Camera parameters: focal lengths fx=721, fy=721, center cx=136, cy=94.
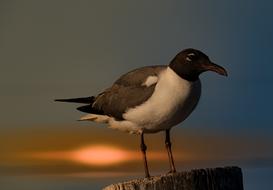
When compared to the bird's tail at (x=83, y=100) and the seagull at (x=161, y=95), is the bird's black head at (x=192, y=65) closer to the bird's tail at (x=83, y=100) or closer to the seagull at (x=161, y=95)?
the seagull at (x=161, y=95)

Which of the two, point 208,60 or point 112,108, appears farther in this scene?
point 112,108

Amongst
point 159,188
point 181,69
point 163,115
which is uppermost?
point 181,69

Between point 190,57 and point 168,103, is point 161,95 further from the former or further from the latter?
point 190,57

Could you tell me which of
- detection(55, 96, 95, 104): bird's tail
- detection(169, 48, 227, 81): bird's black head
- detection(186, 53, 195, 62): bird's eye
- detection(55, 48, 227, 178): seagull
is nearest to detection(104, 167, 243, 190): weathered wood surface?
detection(55, 48, 227, 178): seagull

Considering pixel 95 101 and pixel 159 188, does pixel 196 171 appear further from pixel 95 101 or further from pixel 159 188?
pixel 95 101

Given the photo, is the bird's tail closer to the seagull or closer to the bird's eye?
the seagull

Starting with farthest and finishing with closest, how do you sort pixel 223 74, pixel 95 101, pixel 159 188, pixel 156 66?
1. pixel 95 101
2. pixel 156 66
3. pixel 223 74
4. pixel 159 188

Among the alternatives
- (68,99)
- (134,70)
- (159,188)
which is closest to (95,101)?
(68,99)
